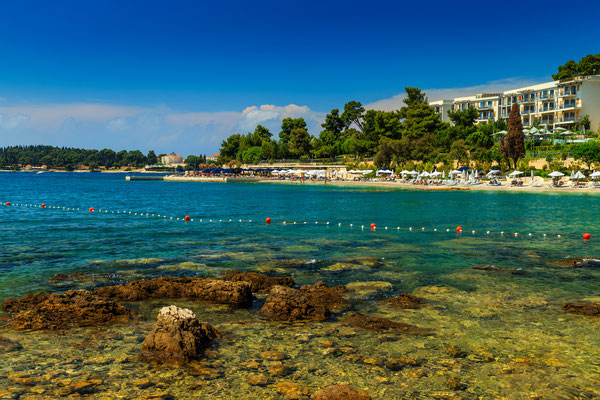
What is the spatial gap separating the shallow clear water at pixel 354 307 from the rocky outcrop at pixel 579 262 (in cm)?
63

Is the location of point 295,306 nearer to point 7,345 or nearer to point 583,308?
point 7,345

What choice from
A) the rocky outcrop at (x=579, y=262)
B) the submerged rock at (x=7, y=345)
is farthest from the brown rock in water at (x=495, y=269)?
the submerged rock at (x=7, y=345)

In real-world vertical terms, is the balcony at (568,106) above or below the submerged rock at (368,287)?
above

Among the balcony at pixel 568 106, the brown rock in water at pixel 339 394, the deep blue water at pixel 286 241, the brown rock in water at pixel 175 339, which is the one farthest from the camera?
the balcony at pixel 568 106

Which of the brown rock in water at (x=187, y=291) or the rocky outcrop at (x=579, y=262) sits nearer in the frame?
the brown rock in water at (x=187, y=291)

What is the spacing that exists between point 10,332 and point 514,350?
414 inches

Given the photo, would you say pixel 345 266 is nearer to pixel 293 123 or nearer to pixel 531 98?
pixel 531 98

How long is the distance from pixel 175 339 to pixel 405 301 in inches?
245

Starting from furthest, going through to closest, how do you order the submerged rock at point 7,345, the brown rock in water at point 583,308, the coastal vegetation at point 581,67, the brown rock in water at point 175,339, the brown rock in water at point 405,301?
the coastal vegetation at point 581,67
the brown rock in water at point 405,301
the brown rock in water at point 583,308
the submerged rock at point 7,345
the brown rock in water at point 175,339

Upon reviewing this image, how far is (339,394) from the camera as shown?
7059 millimetres

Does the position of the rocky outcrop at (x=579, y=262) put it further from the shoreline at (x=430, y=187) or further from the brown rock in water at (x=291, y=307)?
the shoreline at (x=430, y=187)

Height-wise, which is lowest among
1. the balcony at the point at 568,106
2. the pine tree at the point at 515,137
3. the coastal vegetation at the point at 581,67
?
the pine tree at the point at 515,137

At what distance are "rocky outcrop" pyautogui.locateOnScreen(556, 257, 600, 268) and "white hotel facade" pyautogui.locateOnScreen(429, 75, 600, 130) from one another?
8788 centimetres

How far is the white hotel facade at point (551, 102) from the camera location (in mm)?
92938
